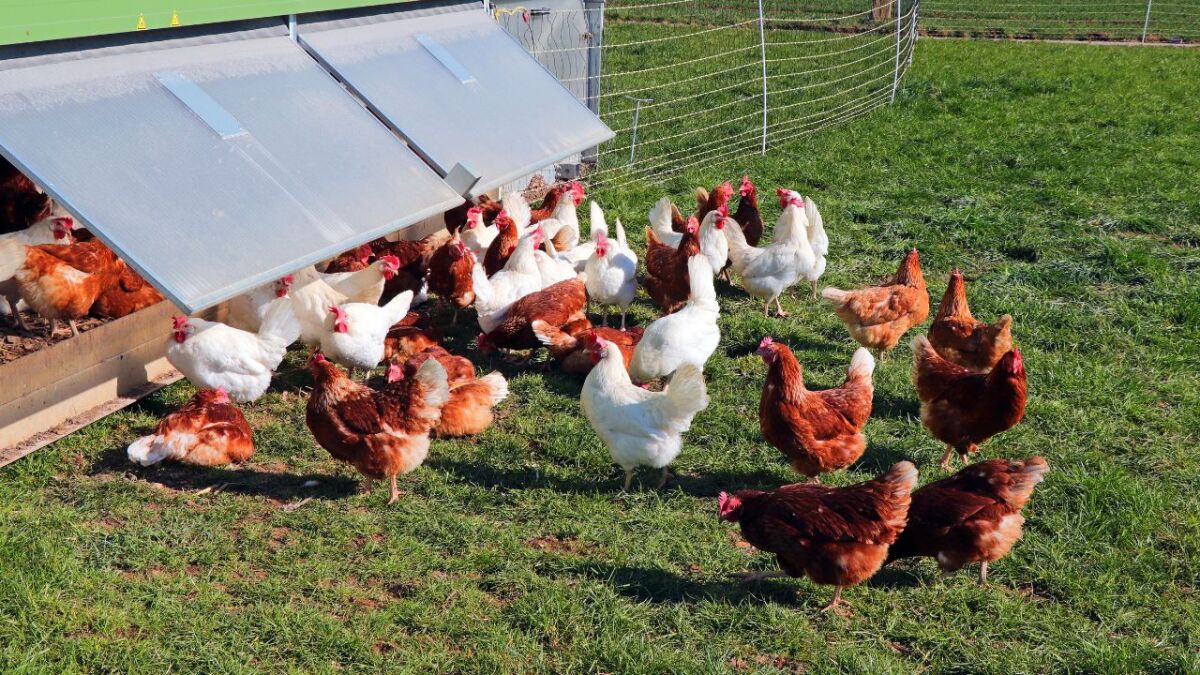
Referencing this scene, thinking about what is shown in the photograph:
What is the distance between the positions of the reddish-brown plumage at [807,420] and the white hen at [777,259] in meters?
2.00

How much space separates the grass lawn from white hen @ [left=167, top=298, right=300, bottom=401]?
26cm

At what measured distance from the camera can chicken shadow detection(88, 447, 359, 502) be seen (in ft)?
16.9

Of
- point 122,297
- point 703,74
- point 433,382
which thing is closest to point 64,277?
point 122,297

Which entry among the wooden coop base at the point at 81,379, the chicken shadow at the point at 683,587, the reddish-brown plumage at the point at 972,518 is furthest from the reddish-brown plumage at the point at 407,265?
the reddish-brown plumage at the point at 972,518

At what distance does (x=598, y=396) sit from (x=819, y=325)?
2.52 metres

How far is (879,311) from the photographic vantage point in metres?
6.34

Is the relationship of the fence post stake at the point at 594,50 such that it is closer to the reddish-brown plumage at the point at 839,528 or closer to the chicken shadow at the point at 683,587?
the chicken shadow at the point at 683,587

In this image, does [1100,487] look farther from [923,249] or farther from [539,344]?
[923,249]

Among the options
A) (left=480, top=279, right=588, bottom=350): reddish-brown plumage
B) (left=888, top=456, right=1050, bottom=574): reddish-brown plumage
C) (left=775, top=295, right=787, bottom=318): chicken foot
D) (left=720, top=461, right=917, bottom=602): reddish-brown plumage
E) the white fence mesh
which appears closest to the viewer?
(left=720, top=461, right=917, bottom=602): reddish-brown plumage

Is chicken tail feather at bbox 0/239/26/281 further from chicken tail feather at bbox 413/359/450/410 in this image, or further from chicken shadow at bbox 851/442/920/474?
chicken shadow at bbox 851/442/920/474

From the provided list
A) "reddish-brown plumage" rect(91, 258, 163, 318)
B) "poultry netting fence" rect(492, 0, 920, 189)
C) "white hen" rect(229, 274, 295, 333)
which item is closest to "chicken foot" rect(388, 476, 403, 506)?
"white hen" rect(229, 274, 295, 333)

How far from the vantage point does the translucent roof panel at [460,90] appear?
6152mm

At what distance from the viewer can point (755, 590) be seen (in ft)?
14.5

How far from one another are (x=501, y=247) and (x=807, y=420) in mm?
3091
